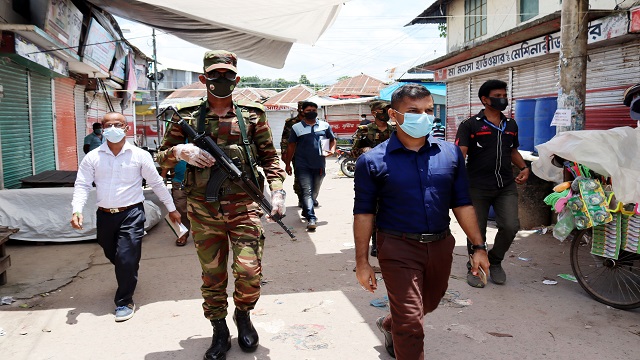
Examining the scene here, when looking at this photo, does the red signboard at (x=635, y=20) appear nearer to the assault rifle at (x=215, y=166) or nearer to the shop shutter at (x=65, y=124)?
the assault rifle at (x=215, y=166)

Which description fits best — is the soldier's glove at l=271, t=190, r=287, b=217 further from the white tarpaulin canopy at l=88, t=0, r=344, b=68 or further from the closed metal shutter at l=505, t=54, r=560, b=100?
the closed metal shutter at l=505, t=54, r=560, b=100

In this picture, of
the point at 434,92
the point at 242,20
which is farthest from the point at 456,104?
the point at 242,20

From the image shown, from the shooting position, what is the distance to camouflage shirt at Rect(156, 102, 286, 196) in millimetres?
3340

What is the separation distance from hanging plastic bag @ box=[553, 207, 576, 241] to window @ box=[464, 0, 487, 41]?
13070 mm

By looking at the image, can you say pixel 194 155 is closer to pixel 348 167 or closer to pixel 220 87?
pixel 220 87

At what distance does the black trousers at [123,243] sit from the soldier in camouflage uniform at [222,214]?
3.70 ft

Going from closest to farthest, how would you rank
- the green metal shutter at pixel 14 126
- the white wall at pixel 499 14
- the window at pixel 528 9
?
the green metal shutter at pixel 14 126
the white wall at pixel 499 14
the window at pixel 528 9

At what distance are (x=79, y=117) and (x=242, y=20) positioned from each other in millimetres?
9535

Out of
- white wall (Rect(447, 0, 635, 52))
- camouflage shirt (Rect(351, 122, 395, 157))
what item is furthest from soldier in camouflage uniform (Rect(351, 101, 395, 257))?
white wall (Rect(447, 0, 635, 52))

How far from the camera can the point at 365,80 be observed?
3553 cm

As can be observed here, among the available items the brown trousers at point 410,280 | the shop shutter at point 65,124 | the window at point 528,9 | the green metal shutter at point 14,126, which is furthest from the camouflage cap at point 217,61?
the window at point 528,9

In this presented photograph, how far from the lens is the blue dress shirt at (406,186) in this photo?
2656mm

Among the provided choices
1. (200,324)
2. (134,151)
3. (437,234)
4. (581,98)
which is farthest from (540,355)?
(581,98)

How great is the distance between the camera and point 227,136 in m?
3.38
